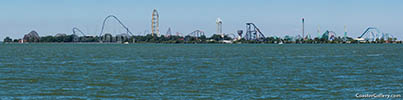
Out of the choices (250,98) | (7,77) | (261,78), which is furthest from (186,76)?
(250,98)

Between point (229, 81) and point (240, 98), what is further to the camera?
point (229, 81)

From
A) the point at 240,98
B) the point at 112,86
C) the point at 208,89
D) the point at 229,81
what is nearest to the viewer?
the point at 240,98

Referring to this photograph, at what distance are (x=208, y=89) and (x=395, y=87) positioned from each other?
10.5 m

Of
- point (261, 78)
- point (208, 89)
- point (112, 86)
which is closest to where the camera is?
point (208, 89)

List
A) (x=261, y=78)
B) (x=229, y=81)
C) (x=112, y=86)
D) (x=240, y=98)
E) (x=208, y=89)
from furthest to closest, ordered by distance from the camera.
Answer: (x=261, y=78), (x=229, y=81), (x=112, y=86), (x=208, y=89), (x=240, y=98)

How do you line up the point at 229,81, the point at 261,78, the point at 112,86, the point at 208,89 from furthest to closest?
the point at 261,78, the point at 229,81, the point at 112,86, the point at 208,89

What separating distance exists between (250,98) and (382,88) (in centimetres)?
917

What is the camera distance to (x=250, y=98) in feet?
102

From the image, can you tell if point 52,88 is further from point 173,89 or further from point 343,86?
point 343,86

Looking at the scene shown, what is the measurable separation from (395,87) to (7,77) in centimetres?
2516

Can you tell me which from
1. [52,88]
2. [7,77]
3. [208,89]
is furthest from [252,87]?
[7,77]

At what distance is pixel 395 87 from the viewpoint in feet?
120

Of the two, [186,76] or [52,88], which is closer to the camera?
[52,88]

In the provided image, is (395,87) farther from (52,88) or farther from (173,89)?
(52,88)
